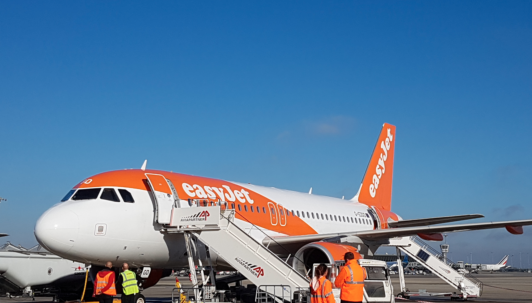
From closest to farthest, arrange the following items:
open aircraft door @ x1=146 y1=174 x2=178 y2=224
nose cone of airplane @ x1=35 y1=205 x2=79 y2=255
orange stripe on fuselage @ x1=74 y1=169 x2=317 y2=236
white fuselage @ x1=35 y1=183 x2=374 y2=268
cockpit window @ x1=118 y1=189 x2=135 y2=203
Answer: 1. nose cone of airplane @ x1=35 y1=205 x2=79 y2=255
2. white fuselage @ x1=35 y1=183 x2=374 y2=268
3. cockpit window @ x1=118 y1=189 x2=135 y2=203
4. open aircraft door @ x1=146 y1=174 x2=178 y2=224
5. orange stripe on fuselage @ x1=74 y1=169 x2=317 y2=236

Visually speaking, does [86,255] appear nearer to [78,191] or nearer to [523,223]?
[78,191]

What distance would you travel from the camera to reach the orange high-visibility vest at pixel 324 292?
8.27 metres

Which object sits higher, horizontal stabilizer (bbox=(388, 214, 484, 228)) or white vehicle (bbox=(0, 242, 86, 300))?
horizontal stabilizer (bbox=(388, 214, 484, 228))

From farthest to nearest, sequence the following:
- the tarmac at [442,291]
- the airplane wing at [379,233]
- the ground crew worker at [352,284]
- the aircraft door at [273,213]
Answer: the tarmac at [442,291] → the aircraft door at [273,213] → the airplane wing at [379,233] → the ground crew worker at [352,284]

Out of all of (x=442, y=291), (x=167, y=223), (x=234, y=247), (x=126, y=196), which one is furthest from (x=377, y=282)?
(x=442, y=291)

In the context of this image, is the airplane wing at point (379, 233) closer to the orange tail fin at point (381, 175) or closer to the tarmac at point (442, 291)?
the tarmac at point (442, 291)

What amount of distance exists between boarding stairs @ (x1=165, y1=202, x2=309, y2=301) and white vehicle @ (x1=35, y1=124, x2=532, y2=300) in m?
0.06

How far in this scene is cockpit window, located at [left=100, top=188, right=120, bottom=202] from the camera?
14062 millimetres

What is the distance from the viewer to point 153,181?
587 inches

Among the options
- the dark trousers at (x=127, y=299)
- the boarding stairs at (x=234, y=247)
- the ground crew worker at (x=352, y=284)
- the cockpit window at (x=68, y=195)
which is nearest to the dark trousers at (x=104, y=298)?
the dark trousers at (x=127, y=299)

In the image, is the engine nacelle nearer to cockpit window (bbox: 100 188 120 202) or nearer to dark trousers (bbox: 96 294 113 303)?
cockpit window (bbox: 100 188 120 202)

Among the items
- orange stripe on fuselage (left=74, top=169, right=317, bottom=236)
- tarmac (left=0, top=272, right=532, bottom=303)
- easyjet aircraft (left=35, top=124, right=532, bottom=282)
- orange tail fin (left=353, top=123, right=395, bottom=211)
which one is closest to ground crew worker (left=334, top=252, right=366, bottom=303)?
easyjet aircraft (left=35, top=124, right=532, bottom=282)

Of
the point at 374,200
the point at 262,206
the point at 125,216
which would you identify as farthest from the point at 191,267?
the point at 374,200

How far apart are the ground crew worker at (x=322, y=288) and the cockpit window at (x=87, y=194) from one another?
24.7 feet
